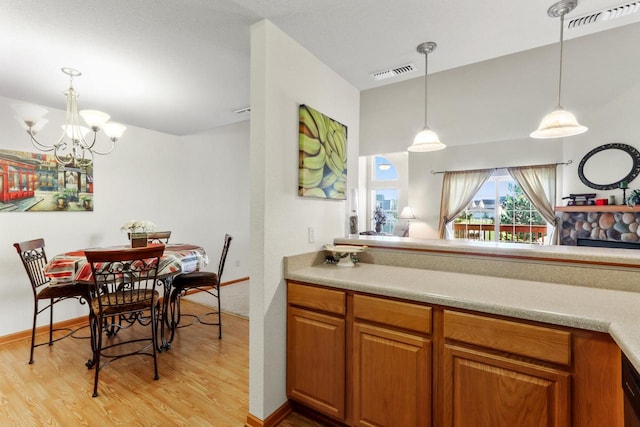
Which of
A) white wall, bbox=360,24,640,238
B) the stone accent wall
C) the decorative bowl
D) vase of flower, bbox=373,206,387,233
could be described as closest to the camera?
the decorative bowl

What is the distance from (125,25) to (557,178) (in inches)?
245

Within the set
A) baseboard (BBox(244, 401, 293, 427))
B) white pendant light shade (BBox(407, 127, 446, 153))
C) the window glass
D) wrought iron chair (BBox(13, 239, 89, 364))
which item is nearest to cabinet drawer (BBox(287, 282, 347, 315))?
baseboard (BBox(244, 401, 293, 427))

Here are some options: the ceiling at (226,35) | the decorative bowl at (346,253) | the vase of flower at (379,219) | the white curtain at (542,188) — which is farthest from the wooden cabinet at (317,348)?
the vase of flower at (379,219)

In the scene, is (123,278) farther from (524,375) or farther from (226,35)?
(524,375)

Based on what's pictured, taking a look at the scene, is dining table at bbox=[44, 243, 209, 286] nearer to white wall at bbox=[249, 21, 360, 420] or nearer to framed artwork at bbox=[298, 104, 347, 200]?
white wall at bbox=[249, 21, 360, 420]

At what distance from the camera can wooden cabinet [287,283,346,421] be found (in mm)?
1783

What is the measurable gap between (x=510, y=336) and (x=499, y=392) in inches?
10.2

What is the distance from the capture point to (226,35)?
6.66ft

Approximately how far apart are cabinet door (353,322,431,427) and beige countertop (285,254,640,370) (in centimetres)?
24

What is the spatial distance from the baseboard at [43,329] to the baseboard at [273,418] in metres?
2.91

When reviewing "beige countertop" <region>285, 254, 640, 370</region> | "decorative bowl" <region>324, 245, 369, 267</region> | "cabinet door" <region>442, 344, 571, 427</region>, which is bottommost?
"cabinet door" <region>442, 344, 571, 427</region>

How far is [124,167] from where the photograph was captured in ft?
13.5

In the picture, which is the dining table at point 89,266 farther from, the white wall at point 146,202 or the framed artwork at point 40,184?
the framed artwork at point 40,184

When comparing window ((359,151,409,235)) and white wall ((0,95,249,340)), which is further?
window ((359,151,409,235))
